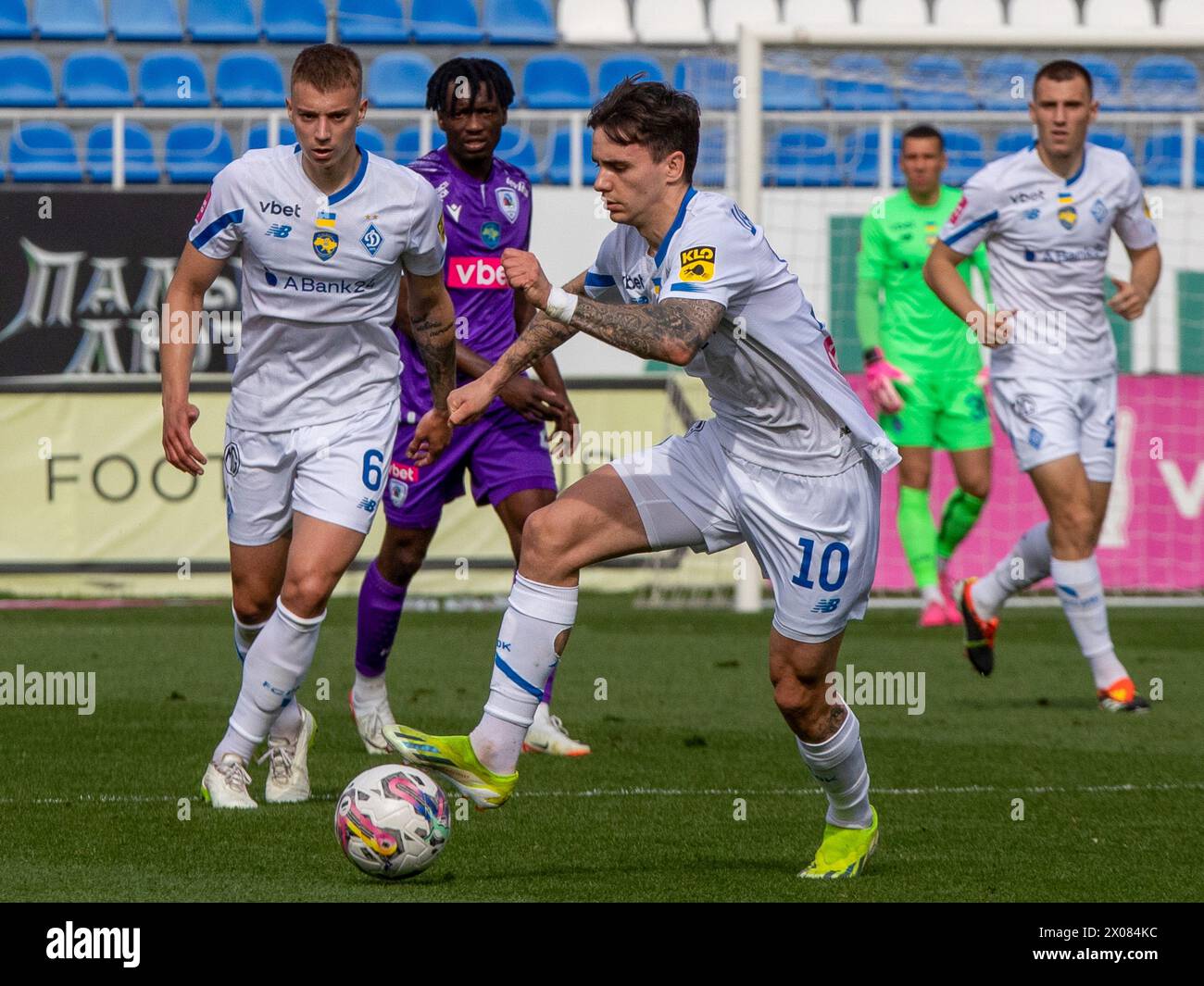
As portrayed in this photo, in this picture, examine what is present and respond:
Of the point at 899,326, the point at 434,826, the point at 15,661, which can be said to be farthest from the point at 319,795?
the point at 899,326

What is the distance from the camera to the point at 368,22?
18062mm

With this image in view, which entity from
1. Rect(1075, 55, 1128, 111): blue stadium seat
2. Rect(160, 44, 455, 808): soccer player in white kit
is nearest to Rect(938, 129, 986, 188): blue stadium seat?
Rect(1075, 55, 1128, 111): blue stadium seat

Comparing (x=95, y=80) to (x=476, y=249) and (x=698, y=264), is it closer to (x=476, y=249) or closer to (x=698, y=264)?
(x=476, y=249)

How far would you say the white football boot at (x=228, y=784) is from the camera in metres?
6.12

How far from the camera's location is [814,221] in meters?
14.3

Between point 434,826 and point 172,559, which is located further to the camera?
point 172,559

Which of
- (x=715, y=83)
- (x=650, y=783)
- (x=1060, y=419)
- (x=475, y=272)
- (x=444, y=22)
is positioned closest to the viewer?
(x=650, y=783)

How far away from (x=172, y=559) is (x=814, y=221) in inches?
198

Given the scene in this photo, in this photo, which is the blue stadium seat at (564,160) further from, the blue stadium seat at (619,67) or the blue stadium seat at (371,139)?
the blue stadium seat at (371,139)

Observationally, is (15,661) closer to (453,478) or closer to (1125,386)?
(453,478)

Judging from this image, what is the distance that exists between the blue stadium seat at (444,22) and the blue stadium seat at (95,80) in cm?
259

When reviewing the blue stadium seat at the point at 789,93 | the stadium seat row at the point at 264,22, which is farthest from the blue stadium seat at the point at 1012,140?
the stadium seat row at the point at 264,22

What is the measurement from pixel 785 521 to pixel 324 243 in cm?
176

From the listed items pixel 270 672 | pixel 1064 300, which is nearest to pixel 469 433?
pixel 270 672
